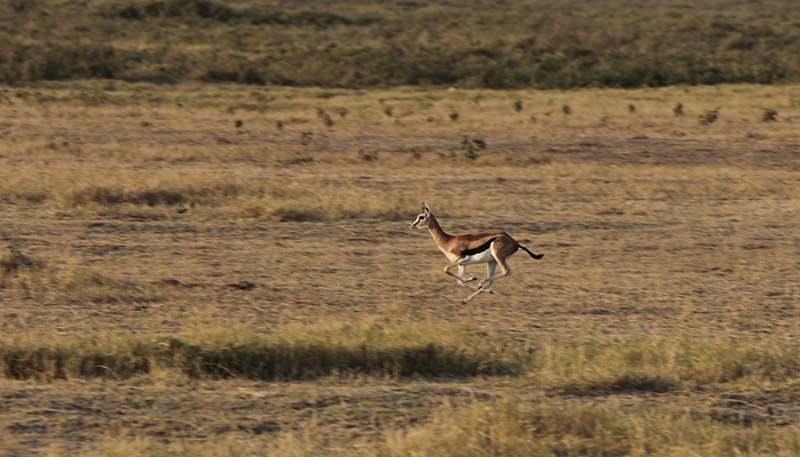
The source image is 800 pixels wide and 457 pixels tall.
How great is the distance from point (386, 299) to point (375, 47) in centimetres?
3526

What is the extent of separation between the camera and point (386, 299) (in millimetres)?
7961

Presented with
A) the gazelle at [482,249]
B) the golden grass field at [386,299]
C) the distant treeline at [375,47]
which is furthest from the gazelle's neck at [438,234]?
the distant treeline at [375,47]

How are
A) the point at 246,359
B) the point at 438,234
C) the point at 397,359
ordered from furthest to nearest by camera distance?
the point at 438,234 < the point at 397,359 < the point at 246,359

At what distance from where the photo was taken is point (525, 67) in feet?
114

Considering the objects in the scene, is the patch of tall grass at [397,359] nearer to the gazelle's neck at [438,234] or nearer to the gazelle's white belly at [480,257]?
the gazelle's white belly at [480,257]

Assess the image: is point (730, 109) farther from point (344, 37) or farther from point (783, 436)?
point (344, 37)

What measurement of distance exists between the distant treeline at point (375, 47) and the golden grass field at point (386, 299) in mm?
13386

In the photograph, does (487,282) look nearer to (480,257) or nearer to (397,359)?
(480,257)

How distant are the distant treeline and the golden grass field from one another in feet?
43.9

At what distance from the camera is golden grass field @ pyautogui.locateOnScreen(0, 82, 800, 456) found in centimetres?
473

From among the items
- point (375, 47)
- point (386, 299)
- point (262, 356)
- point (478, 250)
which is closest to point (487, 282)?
point (478, 250)

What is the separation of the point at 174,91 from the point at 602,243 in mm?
19636

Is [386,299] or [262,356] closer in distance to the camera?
[262,356]

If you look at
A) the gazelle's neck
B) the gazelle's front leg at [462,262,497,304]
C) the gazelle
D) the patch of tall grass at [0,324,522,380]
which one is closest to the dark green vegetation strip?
the patch of tall grass at [0,324,522,380]
